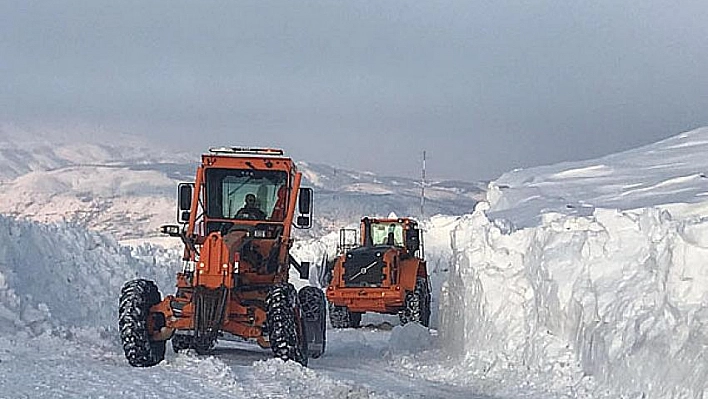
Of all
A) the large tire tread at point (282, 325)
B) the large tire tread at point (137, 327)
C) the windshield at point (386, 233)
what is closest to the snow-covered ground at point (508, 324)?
the large tire tread at point (137, 327)

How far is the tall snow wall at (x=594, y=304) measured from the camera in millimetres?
10383

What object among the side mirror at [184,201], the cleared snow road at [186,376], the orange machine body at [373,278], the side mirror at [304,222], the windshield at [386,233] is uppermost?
the windshield at [386,233]

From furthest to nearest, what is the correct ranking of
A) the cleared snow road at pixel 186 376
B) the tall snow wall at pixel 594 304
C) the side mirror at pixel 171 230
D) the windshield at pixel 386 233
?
the windshield at pixel 386 233, the side mirror at pixel 171 230, the cleared snow road at pixel 186 376, the tall snow wall at pixel 594 304

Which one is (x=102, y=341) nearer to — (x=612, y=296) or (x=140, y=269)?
(x=612, y=296)

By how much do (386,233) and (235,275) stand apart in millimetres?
15339

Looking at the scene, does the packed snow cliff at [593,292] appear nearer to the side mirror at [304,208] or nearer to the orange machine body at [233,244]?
the side mirror at [304,208]

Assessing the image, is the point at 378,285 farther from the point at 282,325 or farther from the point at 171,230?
the point at 282,325

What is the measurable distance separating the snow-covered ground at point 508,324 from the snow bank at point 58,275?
0.05 metres

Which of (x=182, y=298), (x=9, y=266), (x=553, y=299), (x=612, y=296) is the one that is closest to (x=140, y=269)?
(x=9, y=266)

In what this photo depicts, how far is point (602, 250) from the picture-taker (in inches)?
518

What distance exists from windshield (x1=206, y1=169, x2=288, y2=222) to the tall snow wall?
10.8 ft

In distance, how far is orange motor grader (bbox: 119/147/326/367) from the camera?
556 inches

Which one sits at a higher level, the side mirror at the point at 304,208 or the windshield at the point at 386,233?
the windshield at the point at 386,233

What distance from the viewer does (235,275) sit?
1427 cm
